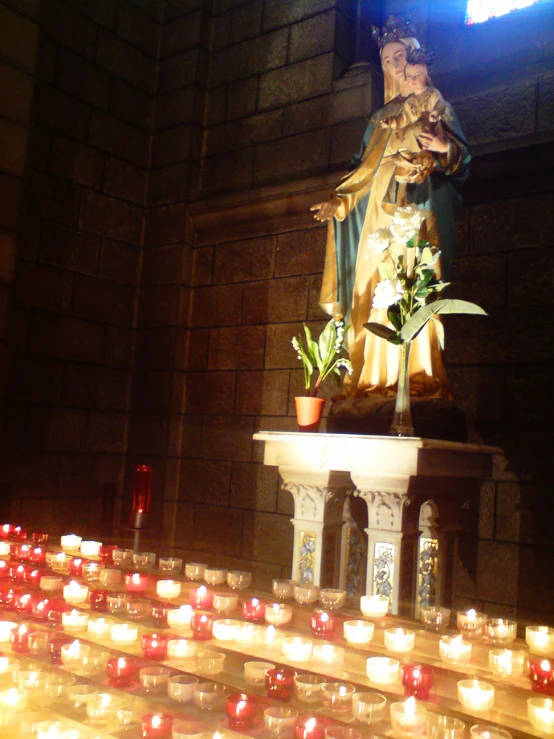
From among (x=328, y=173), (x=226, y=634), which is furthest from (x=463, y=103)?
(x=226, y=634)

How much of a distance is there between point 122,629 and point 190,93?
4.48m

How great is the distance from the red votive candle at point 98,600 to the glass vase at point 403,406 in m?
1.30

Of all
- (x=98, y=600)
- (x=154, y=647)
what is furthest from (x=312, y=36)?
(x=154, y=647)

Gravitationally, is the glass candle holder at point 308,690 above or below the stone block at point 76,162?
below

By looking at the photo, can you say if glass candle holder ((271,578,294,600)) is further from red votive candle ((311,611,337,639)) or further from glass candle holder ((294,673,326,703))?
glass candle holder ((294,673,326,703))

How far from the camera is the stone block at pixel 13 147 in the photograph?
4277mm

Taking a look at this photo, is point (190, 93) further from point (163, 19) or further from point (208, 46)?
point (163, 19)

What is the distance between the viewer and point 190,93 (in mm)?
5352

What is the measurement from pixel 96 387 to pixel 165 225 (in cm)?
128

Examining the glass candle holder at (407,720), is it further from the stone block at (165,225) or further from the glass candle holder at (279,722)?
the stone block at (165,225)

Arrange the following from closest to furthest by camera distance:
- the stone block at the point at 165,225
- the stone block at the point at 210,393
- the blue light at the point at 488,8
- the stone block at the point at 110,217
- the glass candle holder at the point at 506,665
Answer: the glass candle holder at the point at 506,665 < the blue light at the point at 488,8 < the stone block at the point at 210,393 < the stone block at the point at 110,217 < the stone block at the point at 165,225

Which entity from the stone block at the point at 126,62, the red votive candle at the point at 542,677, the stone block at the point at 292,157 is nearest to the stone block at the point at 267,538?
the stone block at the point at 292,157

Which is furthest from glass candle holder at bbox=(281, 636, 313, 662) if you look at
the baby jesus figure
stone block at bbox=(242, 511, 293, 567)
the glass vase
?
stone block at bbox=(242, 511, 293, 567)

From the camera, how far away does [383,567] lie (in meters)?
2.77
